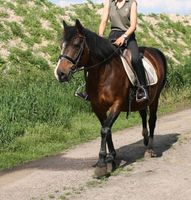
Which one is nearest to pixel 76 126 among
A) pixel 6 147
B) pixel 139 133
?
pixel 139 133

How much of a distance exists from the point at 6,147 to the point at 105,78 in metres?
3.88

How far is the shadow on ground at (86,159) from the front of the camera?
32.4ft

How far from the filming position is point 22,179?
909 cm

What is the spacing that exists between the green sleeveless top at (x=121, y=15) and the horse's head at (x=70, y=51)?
128cm

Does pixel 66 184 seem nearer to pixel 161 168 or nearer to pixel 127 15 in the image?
pixel 161 168

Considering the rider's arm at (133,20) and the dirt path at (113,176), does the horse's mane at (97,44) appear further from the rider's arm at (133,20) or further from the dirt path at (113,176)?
the dirt path at (113,176)

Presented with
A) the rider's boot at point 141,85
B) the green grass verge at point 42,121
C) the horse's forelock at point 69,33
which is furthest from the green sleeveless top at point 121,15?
the green grass verge at point 42,121

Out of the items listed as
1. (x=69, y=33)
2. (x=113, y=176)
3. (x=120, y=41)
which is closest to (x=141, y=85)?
(x=120, y=41)

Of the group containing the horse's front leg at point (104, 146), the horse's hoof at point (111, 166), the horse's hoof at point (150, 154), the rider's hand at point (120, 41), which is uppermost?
the rider's hand at point (120, 41)

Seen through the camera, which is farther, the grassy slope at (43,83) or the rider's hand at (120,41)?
the grassy slope at (43,83)

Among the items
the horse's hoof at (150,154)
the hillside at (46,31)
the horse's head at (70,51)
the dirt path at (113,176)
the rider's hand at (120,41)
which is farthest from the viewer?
the hillside at (46,31)

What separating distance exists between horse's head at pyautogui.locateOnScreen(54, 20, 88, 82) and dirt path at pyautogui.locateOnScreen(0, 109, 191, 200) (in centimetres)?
186

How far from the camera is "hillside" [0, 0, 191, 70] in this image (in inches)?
976

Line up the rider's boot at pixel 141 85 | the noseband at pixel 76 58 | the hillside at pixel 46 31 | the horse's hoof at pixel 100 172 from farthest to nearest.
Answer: the hillside at pixel 46 31
the rider's boot at pixel 141 85
the horse's hoof at pixel 100 172
the noseband at pixel 76 58
